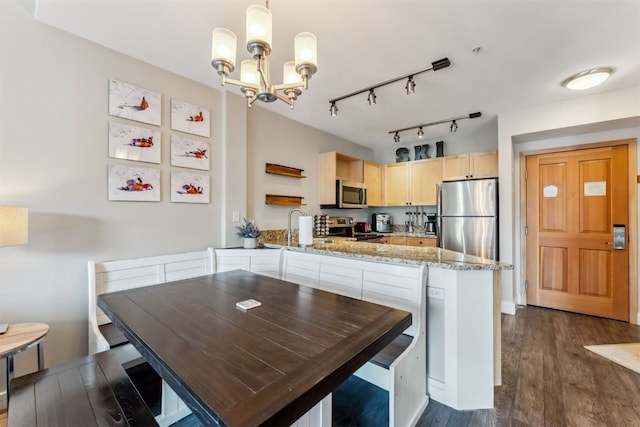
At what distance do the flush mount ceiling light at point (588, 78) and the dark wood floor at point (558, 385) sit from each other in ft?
8.25

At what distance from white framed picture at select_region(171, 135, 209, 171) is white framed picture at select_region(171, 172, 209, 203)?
0.10m

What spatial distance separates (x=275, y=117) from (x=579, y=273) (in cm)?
445

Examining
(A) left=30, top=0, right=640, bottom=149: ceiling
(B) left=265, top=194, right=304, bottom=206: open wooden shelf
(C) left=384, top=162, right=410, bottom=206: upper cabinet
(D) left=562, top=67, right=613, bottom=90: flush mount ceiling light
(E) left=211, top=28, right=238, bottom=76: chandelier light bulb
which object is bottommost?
(B) left=265, top=194, right=304, bottom=206: open wooden shelf

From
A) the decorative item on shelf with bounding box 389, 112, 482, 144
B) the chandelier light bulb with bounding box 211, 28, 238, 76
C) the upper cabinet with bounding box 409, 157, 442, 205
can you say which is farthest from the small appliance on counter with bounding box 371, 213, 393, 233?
the chandelier light bulb with bounding box 211, 28, 238, 76

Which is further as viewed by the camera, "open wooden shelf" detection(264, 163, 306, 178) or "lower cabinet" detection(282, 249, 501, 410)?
"open wooden shelf" detection(264, 163, 306, 178)

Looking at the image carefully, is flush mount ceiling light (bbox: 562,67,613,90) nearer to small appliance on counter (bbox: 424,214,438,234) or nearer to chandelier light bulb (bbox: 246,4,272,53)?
small appliance on counter (bbox: 424,214,438,234)

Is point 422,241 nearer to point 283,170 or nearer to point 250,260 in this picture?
point 283,170

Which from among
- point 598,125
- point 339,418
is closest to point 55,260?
point 339,418

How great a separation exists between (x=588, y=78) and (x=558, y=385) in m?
2.67

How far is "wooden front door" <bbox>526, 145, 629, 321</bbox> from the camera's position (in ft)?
10.3

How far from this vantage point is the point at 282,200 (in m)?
3.59

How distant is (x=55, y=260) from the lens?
75.7 inches

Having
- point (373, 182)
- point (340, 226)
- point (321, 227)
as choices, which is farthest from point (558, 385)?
point (373, 182)

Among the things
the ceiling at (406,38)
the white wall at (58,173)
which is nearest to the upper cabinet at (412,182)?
the ceiling at (406,38)
